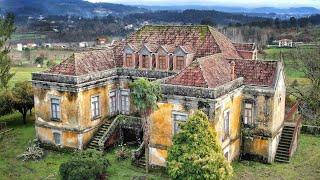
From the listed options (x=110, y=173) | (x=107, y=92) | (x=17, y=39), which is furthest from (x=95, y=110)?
(x=17, y=39)

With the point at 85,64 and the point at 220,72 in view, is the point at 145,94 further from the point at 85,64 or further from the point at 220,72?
the point at 85,64

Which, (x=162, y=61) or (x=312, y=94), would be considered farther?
(x=312, y=94)

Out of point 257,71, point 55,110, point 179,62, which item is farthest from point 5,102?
point 257,71

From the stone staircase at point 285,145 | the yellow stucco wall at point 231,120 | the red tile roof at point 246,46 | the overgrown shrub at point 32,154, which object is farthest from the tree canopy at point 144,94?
the red tile roof at point 246,46

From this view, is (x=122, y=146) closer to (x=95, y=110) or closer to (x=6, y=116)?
(x=95, y=110)

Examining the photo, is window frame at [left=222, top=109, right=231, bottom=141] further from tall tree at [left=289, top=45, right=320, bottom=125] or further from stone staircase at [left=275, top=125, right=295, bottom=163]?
tall tree at [left=289, top=45, right=320, bottom=125]

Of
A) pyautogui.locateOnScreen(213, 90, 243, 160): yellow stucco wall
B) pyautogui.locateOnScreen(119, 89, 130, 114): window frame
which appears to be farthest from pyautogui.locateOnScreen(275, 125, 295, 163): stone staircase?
pyautogui.locateOnScreen(119, 89, 130, 114): window frame
